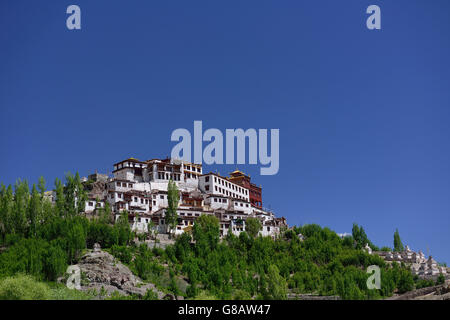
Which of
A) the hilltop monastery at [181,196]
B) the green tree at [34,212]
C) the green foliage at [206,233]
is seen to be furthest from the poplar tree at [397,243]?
the green tree at [34,212]

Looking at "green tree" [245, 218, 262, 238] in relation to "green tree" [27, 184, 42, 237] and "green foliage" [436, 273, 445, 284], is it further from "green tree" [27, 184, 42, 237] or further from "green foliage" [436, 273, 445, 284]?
"green tree" [27, 184, 42, 237]

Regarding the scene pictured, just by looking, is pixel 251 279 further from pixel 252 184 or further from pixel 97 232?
pixel 252 184

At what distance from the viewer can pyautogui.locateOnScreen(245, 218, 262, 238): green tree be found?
79.0 meters

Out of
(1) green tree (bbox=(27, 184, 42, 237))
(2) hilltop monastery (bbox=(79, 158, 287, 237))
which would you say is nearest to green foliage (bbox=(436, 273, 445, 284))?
(2) hilltop monastery (bbox=(79, 158, 287, 237))

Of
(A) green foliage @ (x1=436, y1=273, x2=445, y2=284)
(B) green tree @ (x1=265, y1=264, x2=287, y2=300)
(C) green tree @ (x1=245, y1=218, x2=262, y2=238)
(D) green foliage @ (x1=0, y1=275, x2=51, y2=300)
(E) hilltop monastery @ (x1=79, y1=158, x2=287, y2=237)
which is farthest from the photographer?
(C) green tree @ (x1=245, y1=218, x2=262, y2=238)

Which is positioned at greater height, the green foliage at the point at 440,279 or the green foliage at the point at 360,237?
the green foliage at the point at 360,237

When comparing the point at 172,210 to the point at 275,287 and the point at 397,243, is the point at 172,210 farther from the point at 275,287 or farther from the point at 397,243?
the point at 397,243

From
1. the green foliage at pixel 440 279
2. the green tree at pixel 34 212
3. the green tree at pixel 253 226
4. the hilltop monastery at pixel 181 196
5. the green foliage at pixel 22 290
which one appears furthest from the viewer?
the green tree at pixel 253 226

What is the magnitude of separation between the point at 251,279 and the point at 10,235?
2845 cm

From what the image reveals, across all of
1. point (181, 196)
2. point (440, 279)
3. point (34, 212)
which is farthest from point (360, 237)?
point (34, 212)

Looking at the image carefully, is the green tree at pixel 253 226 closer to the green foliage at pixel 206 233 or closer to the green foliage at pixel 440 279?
the green foliage at pixel 206 233

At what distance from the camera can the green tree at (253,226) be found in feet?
259

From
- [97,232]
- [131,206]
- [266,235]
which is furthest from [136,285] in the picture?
[266,235]

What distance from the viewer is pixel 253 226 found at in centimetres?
7931
